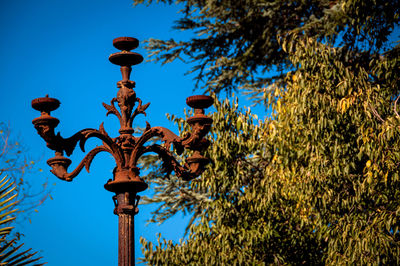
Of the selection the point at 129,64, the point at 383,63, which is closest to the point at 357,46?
the point at 383,63

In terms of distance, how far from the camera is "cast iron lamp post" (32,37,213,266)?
5633mm

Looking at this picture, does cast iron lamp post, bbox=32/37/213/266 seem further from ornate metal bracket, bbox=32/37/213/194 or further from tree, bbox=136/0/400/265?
tree, bbox=136/0/400/265

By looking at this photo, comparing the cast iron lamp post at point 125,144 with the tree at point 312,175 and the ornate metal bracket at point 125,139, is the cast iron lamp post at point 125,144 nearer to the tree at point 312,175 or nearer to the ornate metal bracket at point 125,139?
the ornate metal bracket at point 125,139

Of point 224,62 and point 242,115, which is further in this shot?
point 224,62

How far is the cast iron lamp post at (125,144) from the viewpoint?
5633 millimetres

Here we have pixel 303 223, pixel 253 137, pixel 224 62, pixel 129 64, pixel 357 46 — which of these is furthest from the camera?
pixel 224 62

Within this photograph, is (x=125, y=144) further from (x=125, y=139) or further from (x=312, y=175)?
(x=312, y=175)

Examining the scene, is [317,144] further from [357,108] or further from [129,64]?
[129,64]

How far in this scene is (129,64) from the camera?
6.41 m

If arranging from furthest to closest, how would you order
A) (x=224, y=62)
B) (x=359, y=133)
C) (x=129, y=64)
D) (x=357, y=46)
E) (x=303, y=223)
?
(x=224, y=62), (x=357, y=46), (x=303, y=223), (x=359, y=133), (x=129, y=64)

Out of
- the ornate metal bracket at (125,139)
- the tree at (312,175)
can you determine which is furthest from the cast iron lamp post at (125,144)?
the tree at (312,175)

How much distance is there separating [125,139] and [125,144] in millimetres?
52

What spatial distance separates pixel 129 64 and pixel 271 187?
5.63 metres

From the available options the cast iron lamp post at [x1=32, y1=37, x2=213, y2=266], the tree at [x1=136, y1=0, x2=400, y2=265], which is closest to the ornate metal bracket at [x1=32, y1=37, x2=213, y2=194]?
A: the cast iron lamp post at [x1=32, y1=37, x2=213, y2=266]
